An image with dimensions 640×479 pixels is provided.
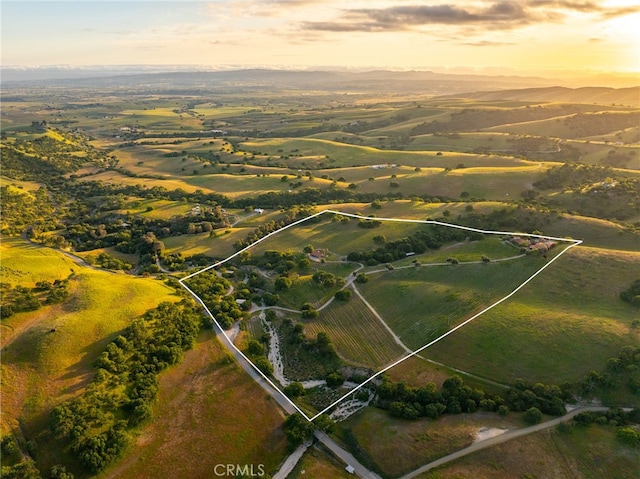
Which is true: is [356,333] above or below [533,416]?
above

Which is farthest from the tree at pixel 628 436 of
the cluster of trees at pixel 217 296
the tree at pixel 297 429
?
the cluster of trees at pixel 217 296

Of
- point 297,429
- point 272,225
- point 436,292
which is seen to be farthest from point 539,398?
point 272,225

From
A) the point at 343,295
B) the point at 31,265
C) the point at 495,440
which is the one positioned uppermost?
the point at 31,265

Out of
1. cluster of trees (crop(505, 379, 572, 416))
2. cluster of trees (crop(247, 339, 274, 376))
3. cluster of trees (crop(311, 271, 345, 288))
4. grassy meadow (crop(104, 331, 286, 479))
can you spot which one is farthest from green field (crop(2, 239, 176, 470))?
cluster of trees (crop(505, 379, 572, 416))

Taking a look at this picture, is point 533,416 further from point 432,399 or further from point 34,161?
point 34,161

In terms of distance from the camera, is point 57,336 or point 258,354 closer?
point 57,336

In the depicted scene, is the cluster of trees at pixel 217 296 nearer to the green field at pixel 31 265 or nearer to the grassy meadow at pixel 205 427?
the grassy meadow at pixel 205 427
